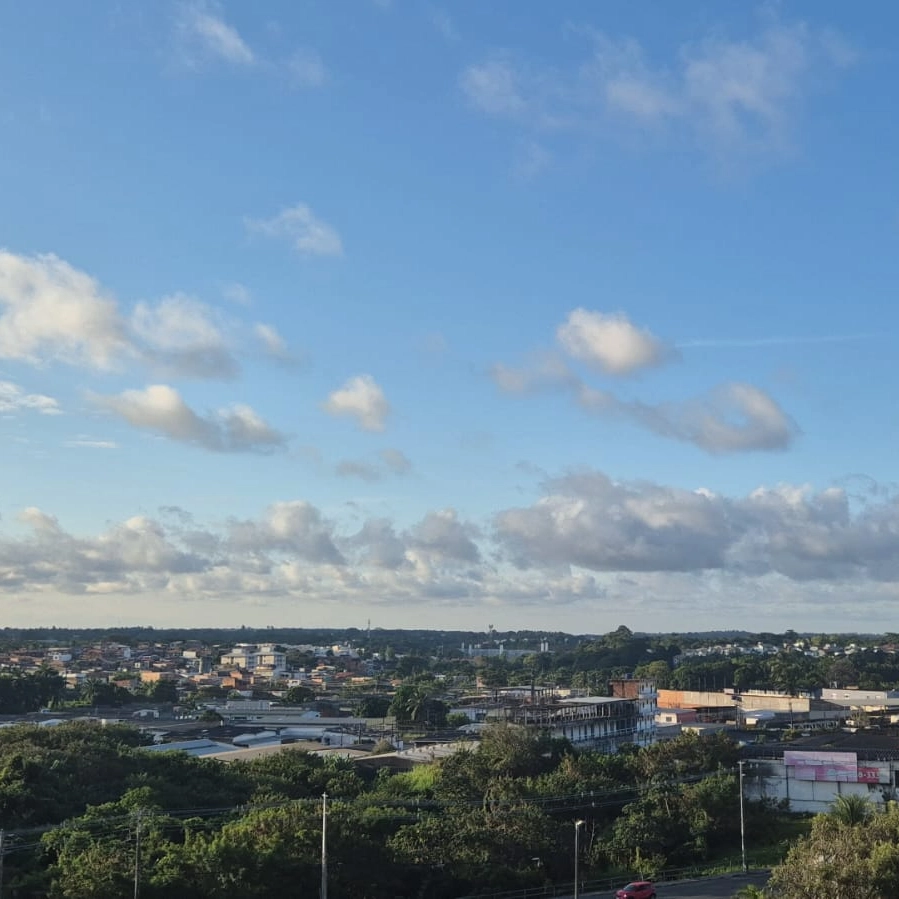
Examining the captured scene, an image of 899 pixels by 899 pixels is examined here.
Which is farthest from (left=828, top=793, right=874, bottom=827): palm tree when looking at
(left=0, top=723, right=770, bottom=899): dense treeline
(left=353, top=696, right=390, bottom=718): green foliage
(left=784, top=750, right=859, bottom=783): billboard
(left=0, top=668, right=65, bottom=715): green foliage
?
(left=0, top=668, right=65, bottom=715): green foliage

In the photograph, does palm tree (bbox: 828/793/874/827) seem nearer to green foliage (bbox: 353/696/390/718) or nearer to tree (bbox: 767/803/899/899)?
tree (bbox: 767/803/899/899)

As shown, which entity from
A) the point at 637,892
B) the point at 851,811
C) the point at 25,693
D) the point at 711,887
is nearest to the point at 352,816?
the point at 637,892

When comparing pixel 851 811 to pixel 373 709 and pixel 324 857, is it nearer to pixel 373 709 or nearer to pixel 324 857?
pixel 324 857

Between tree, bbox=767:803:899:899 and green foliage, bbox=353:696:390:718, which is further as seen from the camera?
green foliage, bbox=353:696:390:718

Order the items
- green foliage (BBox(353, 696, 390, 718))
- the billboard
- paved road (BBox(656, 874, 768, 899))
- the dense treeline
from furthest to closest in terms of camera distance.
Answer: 1. green foliage (BBox(353, 696, 390, 718))
2. the billboard
3. paved road (BBox(656, 874, 768, 899))
4. the dense treeline

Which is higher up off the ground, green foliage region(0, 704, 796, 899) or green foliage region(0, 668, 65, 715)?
green foliage region(0, 704, 796, 899)

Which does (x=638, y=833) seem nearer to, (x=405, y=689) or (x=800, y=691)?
(x=405, y=689)
